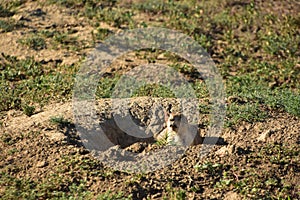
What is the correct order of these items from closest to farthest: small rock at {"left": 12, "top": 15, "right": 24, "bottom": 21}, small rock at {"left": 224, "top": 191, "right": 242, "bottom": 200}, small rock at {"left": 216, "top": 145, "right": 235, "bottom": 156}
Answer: small rock at {"left": 224, "top": 191, "right": 242, "bottom": 200} < small rock at {"left": 216, "top": 145, "right": 235, "bottom": 156} < small rock at {"left": 12, "top": 15, "right": 24, "bottom": 21}

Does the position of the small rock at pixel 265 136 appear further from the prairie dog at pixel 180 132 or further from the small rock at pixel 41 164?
the small rock at pixel 41 164

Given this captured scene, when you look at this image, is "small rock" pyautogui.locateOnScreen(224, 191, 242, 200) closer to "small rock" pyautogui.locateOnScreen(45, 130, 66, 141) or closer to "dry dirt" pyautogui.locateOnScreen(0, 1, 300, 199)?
"dry dirt" pyautogui.locateOnScreen(0, 1, 300, 199)

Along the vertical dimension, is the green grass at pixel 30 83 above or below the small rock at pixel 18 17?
below

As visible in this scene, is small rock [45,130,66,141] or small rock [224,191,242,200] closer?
small rock [224,191,242,200]

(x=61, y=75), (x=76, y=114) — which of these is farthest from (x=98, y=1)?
(x=76, y=114)

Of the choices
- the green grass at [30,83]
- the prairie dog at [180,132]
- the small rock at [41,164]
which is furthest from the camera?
the green grass at [30,83]

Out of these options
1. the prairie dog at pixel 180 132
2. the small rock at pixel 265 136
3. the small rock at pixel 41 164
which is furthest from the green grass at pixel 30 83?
the small rock at pixel 265 136

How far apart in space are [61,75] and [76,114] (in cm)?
192

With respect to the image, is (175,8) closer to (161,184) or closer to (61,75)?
(61,75)

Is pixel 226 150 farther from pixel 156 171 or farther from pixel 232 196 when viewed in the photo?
pixel 156 171

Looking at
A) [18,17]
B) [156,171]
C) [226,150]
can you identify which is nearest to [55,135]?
[156,171]

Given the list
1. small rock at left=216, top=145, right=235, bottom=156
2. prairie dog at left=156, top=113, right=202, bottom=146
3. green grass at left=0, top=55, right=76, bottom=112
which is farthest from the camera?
green grass at left=0, top=55, right=76, bottom=112

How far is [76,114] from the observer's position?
22.4 feet

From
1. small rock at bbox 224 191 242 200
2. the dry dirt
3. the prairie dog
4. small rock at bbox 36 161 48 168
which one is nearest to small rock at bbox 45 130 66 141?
the dry dirt
